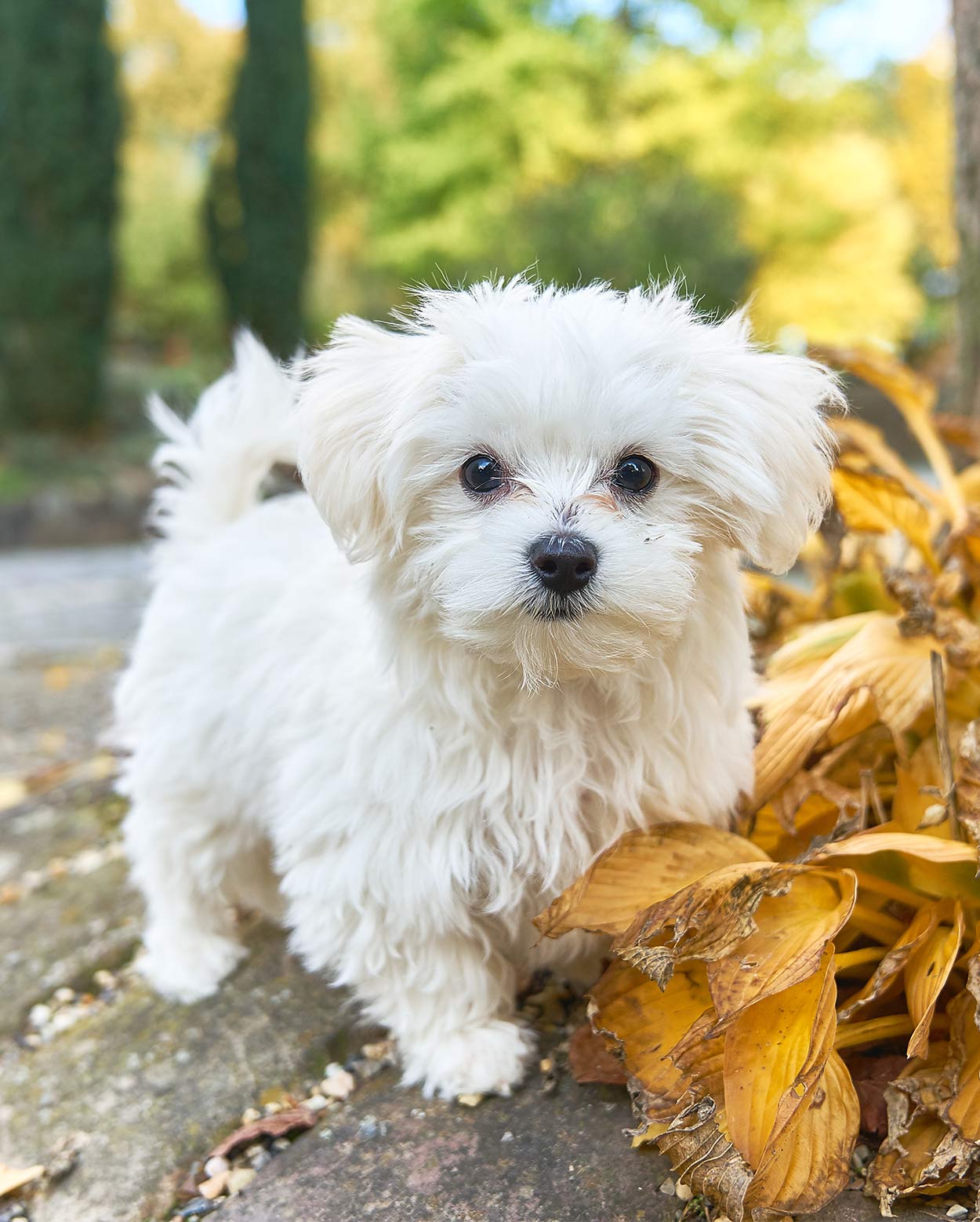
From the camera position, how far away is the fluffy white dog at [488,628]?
175 cm

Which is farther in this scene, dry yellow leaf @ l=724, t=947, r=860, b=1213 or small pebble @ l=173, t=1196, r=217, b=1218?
small pebble @ l=173, t=1196, r=217, b=1218

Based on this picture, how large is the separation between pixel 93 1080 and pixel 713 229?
620 inches

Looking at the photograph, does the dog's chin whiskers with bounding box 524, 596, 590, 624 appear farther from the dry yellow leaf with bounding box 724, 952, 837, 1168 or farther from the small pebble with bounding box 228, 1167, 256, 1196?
the small pebble with bounding box 228, 1167, 256, 1196

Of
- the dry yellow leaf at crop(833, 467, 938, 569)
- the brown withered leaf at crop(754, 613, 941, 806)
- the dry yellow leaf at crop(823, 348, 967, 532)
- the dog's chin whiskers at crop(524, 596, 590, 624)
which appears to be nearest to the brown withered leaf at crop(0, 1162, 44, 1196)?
the dog's chin whiskers at crop(524, 596, 590, 624)

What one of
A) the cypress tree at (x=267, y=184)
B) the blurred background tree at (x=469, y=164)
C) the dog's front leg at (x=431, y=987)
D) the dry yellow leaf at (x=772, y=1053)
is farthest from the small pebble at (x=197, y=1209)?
the cypress tree at (x=267, y=184)

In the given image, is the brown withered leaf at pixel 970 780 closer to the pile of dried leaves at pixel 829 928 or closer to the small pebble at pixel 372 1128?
the pile of dried leaves at pixel 829 928

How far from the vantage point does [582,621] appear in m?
1.71

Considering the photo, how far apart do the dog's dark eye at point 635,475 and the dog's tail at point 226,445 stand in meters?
0.94

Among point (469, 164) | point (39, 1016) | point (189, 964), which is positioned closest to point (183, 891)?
point (189, 964)

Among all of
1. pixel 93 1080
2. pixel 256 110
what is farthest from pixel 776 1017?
pixel 256 110

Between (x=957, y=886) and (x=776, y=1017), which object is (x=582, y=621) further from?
(x=957, y=886)

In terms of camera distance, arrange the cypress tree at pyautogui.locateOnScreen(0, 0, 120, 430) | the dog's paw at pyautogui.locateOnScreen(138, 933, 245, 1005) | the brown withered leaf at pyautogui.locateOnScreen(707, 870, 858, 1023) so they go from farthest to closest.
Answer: the cypress tree at pyautogui.locateOnScreen(0, 0, 120, 430), the dog's paw at pyautogui.locateOnScreen(138, 933, 245, 1005), the brown withered leaf at pyautogui.locateOnScreen(707, 870, 858, 1023)

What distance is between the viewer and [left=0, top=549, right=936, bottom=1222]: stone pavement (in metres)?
1.87

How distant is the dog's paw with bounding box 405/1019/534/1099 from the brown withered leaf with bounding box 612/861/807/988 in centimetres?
45
